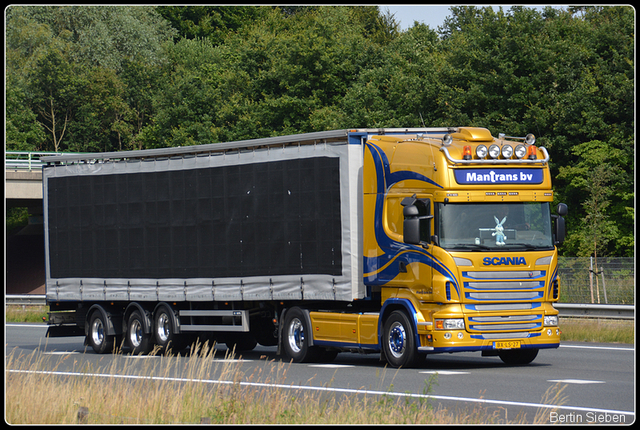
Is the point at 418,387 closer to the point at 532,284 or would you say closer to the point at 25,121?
the point at 532,284

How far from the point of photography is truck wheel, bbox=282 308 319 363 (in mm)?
16891

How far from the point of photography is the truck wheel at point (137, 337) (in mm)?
19688

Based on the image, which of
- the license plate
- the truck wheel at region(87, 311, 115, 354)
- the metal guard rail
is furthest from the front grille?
the truck wheel at region(87, 311, 115, 354)

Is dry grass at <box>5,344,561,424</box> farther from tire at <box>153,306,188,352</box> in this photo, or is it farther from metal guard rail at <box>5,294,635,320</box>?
metal guard rail at <box>5,294,635,320</box>

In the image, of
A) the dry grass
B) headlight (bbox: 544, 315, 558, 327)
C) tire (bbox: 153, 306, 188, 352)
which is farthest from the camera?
tire (bbox: 153, 306, 188, 352)

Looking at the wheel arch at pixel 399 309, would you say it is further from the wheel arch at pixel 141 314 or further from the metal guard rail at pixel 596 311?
the metal guard rail at pixel 596 311

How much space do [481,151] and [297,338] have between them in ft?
15.4

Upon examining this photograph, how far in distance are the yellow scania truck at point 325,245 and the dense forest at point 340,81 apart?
15070 millimetres

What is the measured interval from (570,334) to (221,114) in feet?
113

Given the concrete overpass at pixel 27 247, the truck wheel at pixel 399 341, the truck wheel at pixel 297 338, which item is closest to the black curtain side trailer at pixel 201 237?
the truck wheel at pixel 297 338

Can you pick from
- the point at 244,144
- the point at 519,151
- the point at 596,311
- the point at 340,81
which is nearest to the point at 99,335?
the point at 244,144

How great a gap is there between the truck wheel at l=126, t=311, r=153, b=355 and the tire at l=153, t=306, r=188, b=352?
0.19 metres

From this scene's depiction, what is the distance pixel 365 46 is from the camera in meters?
A: 51.7

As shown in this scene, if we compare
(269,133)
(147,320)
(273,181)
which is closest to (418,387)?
(273,181)
